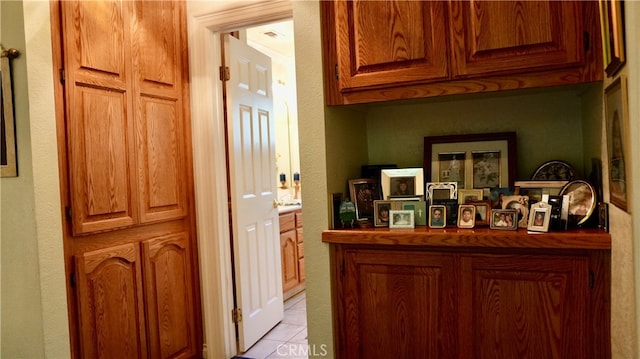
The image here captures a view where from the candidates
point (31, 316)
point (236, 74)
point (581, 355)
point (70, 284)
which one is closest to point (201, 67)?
point (236, 74)

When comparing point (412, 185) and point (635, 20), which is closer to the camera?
point (635, 20)

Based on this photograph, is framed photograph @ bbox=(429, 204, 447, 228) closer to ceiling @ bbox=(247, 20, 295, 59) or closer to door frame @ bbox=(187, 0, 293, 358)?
door frame @ bbox=(187, 0, 293, 358)

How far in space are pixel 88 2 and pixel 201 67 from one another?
0.73 m

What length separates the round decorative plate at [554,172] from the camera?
1916mm


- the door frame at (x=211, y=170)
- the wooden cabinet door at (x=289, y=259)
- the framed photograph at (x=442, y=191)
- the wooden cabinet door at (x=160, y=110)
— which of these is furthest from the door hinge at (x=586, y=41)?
the wooden cabinet door at (x=289, y=259)

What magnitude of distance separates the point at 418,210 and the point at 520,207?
0.41 m

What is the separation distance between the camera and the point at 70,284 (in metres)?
2.07

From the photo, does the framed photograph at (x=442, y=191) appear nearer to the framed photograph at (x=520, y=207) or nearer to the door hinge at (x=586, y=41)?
the framed photograph at (x=520, y=207)

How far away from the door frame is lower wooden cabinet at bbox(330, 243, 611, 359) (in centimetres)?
112

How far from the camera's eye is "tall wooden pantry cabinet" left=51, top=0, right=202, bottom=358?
208 cm

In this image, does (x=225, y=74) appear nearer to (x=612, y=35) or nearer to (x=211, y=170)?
(x=211, y=170)

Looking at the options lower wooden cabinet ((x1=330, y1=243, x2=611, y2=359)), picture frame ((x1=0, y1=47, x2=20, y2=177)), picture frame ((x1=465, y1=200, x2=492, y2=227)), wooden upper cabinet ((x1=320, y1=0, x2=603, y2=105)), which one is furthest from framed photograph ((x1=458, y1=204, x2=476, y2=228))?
picture frame ((x1=0, y1=47, x2=20, y2=177))

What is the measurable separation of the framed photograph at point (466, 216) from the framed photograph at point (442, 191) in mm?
101

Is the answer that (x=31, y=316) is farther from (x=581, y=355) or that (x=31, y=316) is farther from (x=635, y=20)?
(x=635, y=20)
